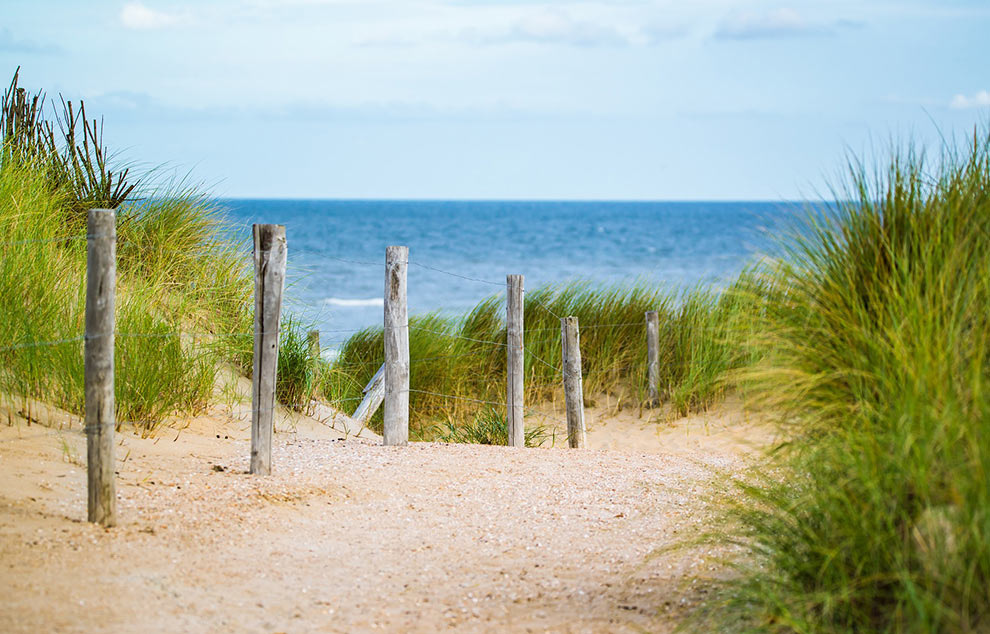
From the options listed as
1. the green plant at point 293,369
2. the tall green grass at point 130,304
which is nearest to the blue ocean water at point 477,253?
the green plant at point 293,369

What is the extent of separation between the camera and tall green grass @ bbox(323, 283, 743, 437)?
9.12 metres

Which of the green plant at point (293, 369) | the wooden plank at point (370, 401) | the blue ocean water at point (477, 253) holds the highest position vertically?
the blue ocean water at point (477, 253)

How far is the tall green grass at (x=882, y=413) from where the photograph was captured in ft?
8.64

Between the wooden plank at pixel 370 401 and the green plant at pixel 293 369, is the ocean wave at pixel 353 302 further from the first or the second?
the green plant at pixel 293 369

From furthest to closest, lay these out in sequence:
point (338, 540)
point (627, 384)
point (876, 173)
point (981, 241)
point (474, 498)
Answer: point (627, 384), point (474, 498), point (338, 540), point (876, 173), point (981, 241)

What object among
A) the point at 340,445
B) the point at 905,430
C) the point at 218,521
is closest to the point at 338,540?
the point at 218,521

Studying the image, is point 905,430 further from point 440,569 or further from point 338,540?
point 338,540

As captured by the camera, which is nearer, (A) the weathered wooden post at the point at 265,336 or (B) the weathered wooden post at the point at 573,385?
(A) the weathered wooden post at the point at 265,336

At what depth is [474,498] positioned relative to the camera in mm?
5277

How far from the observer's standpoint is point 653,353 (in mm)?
9539

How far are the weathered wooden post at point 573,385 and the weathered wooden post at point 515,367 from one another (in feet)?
1.42

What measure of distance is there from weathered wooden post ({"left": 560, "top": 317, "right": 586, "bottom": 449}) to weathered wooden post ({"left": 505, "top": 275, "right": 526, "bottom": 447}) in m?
0.43

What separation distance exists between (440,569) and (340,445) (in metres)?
2.72

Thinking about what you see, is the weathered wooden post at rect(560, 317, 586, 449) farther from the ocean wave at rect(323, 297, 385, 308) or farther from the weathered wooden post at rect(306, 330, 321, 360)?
the ocean wave at rect(323, 297, 385, 308)
